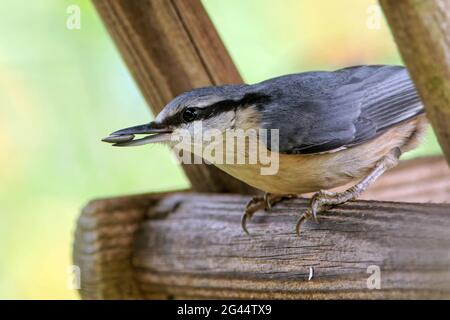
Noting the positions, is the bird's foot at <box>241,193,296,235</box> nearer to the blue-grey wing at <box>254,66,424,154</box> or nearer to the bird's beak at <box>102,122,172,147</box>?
the blue-grey wing at <box>254,66,424,154</box>

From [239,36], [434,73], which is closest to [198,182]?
[239,36]

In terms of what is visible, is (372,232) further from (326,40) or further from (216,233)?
(326,40)

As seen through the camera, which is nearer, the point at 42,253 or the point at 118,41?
the point at 118,41

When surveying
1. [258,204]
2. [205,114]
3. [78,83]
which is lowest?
[258,204]

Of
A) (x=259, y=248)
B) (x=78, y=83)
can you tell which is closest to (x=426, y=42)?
(x=259, y=248)

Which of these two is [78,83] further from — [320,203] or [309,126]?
[320,203]

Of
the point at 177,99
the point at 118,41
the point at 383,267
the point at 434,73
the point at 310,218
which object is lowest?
the point at 383,267

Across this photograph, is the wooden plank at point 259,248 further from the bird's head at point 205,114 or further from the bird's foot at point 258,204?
the bird's head at point 205,114
